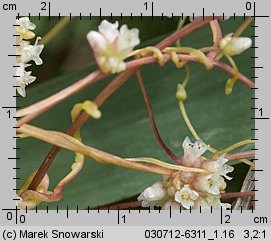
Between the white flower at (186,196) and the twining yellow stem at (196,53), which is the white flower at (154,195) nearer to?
the white flower at (186,196)

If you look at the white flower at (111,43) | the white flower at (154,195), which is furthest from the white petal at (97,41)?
the white flower at (154,195)

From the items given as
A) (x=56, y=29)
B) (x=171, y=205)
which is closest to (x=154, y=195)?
(x=171, y=205)

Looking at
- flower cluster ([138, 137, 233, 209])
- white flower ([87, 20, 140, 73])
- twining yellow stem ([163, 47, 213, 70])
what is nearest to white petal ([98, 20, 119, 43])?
white flower ([87, 20, 140, 73])

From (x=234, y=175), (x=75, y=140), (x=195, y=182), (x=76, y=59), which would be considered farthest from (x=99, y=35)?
(x=76, y=59)

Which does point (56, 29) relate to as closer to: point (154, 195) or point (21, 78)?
point (21, 78)

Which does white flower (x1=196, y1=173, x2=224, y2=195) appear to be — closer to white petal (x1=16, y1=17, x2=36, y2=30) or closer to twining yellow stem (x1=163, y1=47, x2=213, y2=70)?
twining yellow stem (x1=163, y1=47, x2=213, y2=70)

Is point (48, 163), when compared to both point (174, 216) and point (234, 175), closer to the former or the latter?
point (174, 216)
